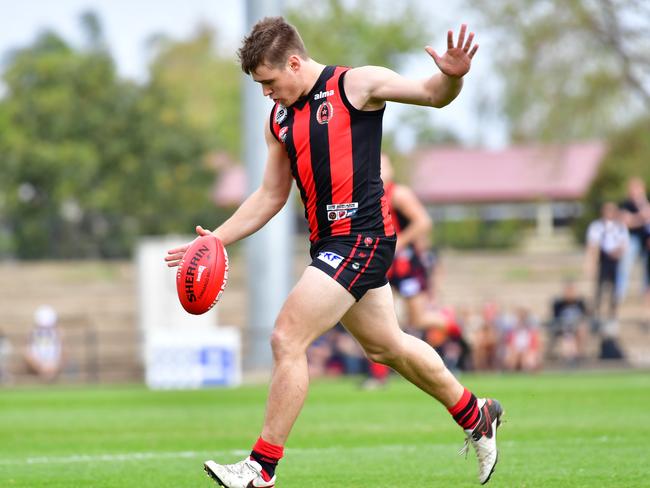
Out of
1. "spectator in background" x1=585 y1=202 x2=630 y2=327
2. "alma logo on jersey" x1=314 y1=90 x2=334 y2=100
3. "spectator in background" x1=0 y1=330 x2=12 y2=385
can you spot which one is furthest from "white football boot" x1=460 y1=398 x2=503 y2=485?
"spectator in background" x1=0 y1=330 x2=12 y2=385

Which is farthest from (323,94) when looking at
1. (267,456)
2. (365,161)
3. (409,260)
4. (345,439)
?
(409,260)

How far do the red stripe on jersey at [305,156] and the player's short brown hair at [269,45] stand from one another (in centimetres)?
28

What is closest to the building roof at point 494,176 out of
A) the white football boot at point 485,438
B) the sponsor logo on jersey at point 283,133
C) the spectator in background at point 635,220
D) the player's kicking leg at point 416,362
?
the spectator in background at point 635,220

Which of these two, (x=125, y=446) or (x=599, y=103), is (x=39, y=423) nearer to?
(x=125, y=446)

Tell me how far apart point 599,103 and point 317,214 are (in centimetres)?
3008

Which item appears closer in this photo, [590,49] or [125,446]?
[125,446]

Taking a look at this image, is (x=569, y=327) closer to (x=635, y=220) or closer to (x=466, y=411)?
(x=635, y=220)

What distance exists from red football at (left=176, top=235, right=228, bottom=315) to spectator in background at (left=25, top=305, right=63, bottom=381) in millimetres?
17254

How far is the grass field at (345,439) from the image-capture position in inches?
258

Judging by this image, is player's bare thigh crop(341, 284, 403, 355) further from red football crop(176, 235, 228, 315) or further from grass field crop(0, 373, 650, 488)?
grass field crop(0, 373, 650, 488)

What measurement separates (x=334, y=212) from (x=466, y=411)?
51.1 inches

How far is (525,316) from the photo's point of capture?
20281mm

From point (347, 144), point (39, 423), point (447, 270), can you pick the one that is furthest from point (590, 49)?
point (347, 144)

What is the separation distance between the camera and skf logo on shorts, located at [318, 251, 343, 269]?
5.68 m
